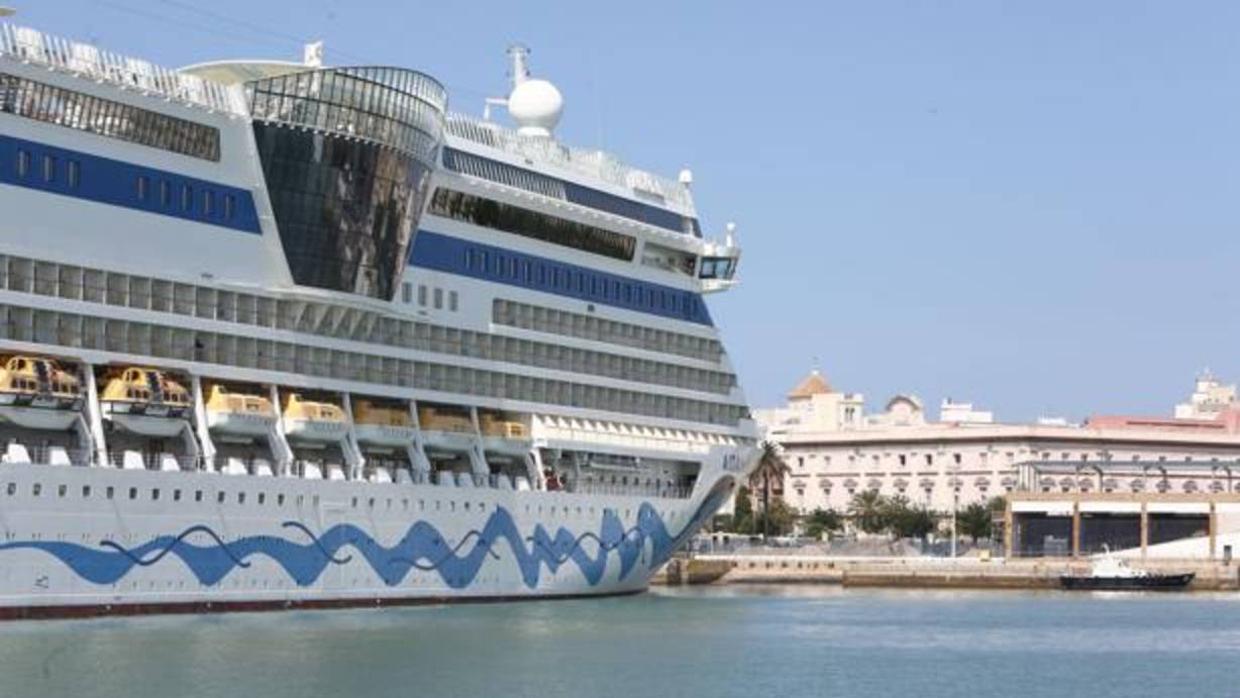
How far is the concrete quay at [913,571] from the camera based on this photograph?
8469 centimetres

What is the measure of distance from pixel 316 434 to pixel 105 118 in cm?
846

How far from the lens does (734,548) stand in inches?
4023

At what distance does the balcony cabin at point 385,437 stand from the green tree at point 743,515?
71.9 meters

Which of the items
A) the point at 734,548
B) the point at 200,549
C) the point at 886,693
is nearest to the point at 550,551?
the point at 200,549

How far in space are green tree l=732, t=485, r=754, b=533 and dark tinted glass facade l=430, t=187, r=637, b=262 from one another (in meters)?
63.7

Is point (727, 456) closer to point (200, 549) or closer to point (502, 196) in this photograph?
point (502, 196)

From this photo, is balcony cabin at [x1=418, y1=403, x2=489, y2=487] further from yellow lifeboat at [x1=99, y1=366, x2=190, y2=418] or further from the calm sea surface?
yellow lifeboat at [x1=99, y1=366, x2=190, y2=418]

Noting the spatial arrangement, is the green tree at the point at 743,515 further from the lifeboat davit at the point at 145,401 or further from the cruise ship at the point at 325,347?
the lifeboat davit at the point at 145,401

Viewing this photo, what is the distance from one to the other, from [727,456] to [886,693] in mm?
26787

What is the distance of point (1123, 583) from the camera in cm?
8206

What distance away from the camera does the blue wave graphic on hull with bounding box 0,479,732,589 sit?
42438 millimetres

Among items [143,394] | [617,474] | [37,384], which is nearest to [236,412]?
[143,394]

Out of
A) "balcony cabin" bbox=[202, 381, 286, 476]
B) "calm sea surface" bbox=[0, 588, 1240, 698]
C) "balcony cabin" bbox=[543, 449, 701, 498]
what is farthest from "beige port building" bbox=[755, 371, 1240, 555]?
"balcony cabin" bbox=[202, 381, 286, 476]

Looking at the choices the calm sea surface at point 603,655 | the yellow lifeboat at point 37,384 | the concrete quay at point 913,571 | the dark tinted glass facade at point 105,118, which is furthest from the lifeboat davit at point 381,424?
the concrete quay at point 913,571
